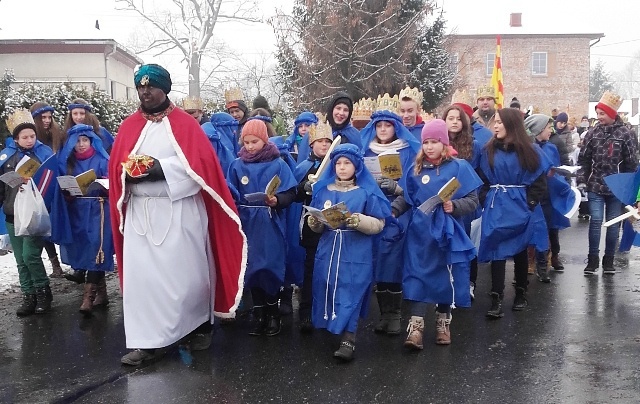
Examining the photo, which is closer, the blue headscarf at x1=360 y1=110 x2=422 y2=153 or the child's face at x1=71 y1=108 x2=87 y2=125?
the blue headscarf at x1=360 y1=110 x2=422 y2=153

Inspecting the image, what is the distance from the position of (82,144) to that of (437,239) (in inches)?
145

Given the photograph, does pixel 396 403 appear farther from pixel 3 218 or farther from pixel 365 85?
pixel 365 85

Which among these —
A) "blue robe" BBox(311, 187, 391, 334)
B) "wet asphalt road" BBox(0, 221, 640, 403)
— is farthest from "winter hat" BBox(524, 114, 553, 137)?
"blue robe" BBox(311, 187, 391, 334)

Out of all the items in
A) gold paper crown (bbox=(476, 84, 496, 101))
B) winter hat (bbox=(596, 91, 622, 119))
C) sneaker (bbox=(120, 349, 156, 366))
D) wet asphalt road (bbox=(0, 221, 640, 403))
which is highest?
gold paper crown (bbox=(476, 84, 496, 101))

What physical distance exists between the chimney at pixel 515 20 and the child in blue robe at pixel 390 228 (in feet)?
144

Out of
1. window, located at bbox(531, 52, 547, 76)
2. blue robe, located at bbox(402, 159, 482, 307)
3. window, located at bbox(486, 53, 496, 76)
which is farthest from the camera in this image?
window, located at bbox(531, 52, 547, 76)

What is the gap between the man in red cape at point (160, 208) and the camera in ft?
17.2

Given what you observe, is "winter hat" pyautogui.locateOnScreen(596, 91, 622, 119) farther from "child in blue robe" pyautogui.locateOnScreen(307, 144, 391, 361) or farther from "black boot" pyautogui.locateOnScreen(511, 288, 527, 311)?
"child in blue robe" pyautogui.locateOnScreen(307, 144, 391, 361)

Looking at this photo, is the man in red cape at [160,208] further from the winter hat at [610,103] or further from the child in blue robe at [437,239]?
the winter hat at [610,103]

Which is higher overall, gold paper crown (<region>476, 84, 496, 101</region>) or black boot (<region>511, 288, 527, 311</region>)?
gold paper crown (<region>476, 84, 496, 101</region>)

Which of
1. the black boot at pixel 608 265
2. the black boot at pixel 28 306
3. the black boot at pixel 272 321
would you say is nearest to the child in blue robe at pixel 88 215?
the black boot at pixel 28 306

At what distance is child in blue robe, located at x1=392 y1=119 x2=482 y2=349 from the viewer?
554 centimetres

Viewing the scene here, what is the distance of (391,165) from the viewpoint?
5.75 meters

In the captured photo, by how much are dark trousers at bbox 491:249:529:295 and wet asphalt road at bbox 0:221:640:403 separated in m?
0.31
